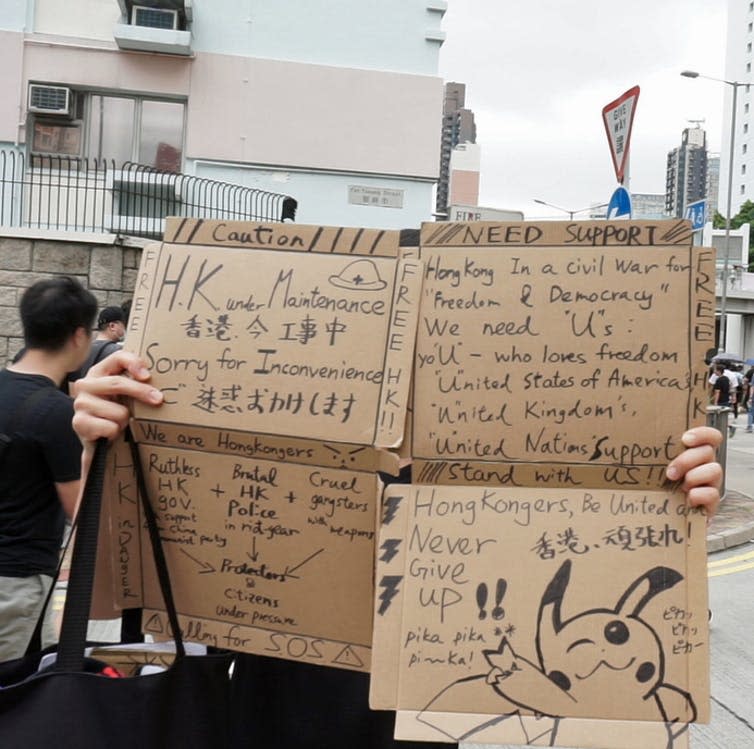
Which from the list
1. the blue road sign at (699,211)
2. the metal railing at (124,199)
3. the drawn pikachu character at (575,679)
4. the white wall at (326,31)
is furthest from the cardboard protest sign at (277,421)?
the white wall at (326,31)

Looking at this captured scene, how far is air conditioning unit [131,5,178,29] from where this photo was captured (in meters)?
14.3

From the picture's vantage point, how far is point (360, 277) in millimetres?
1724

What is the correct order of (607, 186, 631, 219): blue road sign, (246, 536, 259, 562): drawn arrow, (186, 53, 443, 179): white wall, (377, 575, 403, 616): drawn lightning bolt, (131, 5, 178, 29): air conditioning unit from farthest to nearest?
1. (186, 53, 443, 179): white wall
2. (131, 5, 178, 29): air conditioning unit
3. (607, 186, 631, 219): blue road sign
4. (246, 536, 259, 562): drawn arrow
5. (377, 575, 403, 616): drawn lightning bolt

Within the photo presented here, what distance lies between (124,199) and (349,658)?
13.1 metres

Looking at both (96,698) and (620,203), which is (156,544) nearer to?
(96,698)

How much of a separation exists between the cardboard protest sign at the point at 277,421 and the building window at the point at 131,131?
13.8 m

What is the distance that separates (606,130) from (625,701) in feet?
20.1

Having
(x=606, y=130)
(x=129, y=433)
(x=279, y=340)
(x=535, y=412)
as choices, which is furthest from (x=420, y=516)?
(x=606, y=130)

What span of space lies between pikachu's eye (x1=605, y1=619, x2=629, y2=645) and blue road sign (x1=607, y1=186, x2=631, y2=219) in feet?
17.0

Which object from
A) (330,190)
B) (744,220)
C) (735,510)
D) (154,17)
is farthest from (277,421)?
(744,220)

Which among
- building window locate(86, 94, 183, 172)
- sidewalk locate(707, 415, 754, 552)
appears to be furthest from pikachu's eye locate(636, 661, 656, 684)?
building window locate(86, 94, 183, 172)

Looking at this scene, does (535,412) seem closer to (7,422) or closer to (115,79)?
(7,422)

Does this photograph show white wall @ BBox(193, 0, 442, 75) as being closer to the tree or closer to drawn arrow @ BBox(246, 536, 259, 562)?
drawn arrow @ BBox(246, 536, 259, 562)

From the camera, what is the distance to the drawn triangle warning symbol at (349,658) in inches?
67.6
